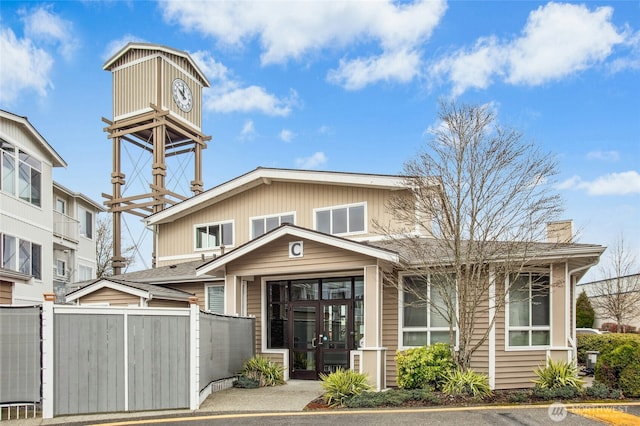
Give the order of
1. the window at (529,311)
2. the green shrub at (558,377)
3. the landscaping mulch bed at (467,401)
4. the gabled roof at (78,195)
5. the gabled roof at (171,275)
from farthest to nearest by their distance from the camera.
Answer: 1. the gabled roof at (78,195)
2. the gabled roof at (171,275)
3. the window at (529,311)
4. the green shrub at (558,377)
5. the landscaping mulch bed at (467,401)

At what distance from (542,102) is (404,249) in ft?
20.8

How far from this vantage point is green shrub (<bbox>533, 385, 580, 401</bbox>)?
9398mm

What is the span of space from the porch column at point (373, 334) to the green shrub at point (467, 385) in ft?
5.03

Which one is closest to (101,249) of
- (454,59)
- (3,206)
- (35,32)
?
(3,206)

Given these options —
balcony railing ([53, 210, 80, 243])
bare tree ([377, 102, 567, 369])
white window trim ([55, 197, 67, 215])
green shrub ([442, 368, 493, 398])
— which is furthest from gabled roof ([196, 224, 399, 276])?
white window trim ([55, 197, 67, 215])

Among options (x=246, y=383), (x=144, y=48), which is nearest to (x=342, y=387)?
(x=246, y=383)

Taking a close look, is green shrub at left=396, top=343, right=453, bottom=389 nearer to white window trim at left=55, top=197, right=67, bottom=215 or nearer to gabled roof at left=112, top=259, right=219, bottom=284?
gabled roof at left=112, top=259, right=219, bottom=284

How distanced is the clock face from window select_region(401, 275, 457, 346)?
1372 cm

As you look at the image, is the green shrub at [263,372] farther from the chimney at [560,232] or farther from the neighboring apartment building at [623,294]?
the neighboring apartment building at [623,294]

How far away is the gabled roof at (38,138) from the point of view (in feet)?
56.6

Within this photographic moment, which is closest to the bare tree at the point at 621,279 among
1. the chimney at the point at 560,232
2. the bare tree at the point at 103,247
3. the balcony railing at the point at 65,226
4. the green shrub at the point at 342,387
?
the chimney at the point at 560,232

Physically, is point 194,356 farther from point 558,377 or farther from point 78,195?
point 78,195

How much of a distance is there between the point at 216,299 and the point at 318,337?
3.40 metres

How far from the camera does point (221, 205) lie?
1605 cm
